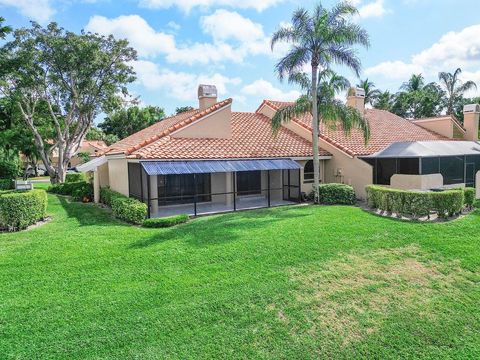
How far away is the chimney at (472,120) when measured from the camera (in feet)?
109

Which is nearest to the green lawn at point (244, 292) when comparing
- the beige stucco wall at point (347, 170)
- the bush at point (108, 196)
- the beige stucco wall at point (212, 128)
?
the bush at point (108, 196)

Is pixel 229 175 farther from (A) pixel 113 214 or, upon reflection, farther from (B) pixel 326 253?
(B) pixel 326 253

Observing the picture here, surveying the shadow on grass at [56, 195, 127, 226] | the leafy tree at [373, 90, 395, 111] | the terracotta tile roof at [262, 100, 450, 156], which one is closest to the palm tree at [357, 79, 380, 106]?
the leafy tree at [373, 90, 395, 111]

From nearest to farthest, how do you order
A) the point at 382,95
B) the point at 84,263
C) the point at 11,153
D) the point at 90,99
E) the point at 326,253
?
the point at 84,263 < the point at 326,253 < the point at 90,99 < the point at 11,153 < the point at 382,95

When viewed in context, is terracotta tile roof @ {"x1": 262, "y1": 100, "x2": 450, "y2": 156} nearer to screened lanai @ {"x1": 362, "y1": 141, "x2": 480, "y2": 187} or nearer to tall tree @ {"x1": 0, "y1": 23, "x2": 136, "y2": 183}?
screened lanai @ {"x1": 362, "y1": 141, "x2": 480, "y2": 187}

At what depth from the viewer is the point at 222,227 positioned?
1642 cm

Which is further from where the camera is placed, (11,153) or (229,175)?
(11,153)

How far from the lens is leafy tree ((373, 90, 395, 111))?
2422 inches

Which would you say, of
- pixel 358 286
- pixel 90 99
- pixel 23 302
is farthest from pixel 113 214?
pixel 90 99

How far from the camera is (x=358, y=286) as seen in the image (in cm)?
1123

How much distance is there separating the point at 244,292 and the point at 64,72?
108 ft

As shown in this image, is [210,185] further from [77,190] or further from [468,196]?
[468,196]

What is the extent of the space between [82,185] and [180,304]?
→ 23.8 meters

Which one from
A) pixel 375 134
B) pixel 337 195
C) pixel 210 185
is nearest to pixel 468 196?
pixel 337 195
